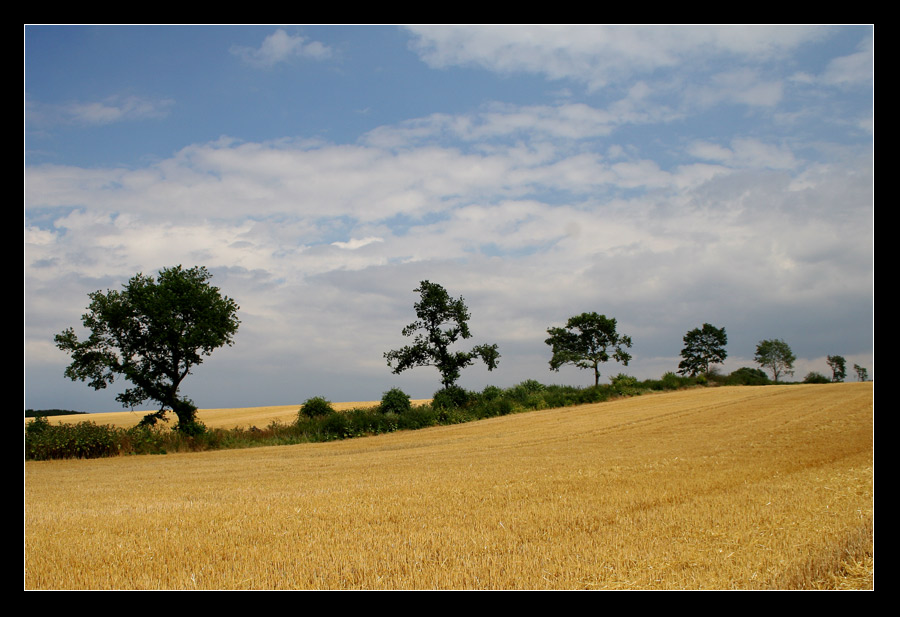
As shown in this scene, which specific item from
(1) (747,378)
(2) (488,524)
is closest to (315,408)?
(2) (488,524)

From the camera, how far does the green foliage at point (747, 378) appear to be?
5353 cm

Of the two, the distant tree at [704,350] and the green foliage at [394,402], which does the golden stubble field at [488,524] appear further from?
the distant tree at [704,350]

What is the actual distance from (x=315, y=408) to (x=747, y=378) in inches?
1628

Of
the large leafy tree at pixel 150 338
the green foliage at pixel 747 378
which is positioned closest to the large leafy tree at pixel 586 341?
the green foliage at pixel 747 378

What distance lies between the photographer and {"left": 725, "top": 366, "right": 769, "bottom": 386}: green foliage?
53.5 meters

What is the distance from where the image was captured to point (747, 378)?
54562 millimetres

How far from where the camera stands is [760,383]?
54.2 m

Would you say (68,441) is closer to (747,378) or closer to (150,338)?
(150,338)
